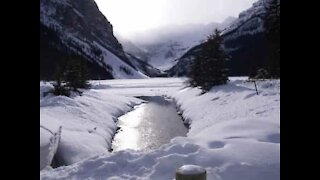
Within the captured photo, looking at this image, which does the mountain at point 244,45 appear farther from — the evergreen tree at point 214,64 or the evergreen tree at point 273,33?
the evergreen tree at point 273,33

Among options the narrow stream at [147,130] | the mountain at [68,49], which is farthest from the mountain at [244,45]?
the narrow stream at [147,130]

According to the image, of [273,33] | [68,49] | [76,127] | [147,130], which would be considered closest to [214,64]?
[273,33]

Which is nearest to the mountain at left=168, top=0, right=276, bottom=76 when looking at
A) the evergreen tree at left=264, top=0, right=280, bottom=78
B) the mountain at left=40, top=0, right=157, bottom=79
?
the mountain at left=40, top=0, right=157, bottom=79

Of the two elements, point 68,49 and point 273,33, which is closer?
point 273,33

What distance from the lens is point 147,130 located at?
2656 centimetres

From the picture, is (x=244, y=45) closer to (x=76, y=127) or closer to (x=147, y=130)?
(x=147, y=130)

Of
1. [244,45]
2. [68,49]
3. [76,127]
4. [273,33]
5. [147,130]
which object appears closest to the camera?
[76,127]

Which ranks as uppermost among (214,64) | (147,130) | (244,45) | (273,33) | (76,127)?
(244,45)

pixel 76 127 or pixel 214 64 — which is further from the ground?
pixel 214 64

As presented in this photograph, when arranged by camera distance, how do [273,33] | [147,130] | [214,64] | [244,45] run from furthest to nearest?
[244,45] → [214,64] → [273,33] → [147,130]

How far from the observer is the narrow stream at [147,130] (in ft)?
71.3

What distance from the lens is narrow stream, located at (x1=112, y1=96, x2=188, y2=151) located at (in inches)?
855
